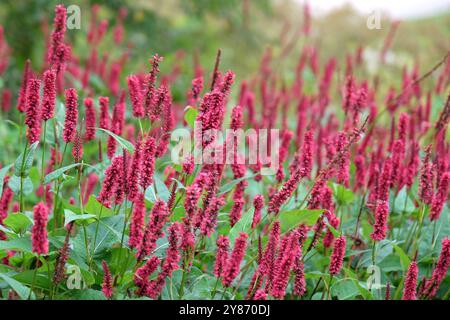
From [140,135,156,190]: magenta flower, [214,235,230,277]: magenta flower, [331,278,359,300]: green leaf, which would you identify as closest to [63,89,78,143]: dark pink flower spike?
[140,135,156,190]: magenta flower

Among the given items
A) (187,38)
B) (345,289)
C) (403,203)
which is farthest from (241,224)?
(187,38)

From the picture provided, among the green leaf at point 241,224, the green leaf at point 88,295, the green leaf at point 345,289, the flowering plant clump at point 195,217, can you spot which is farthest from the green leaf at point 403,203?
the green leaf at point 88,295

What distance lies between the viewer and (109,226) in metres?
2.02

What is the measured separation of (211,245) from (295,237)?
2.17 feet

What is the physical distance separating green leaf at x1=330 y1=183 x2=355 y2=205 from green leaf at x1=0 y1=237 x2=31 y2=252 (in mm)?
1219

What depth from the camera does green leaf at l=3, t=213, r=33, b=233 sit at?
198 cm

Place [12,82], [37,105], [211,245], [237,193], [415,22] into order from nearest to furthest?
[37,105]
[237,193]
[211,245]
[12,82]
[415,22]

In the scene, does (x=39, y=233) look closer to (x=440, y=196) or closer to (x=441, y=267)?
(x=441, y=267)

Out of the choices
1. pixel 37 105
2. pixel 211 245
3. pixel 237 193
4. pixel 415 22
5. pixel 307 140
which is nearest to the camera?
pixel 37 105

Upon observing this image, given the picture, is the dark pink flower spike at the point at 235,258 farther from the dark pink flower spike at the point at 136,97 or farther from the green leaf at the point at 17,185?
the green leaf at the point at 17,185
